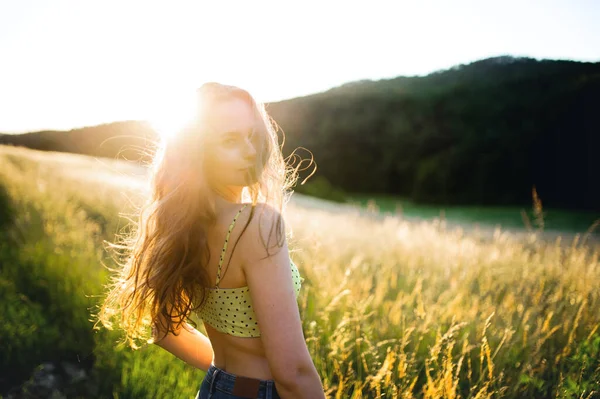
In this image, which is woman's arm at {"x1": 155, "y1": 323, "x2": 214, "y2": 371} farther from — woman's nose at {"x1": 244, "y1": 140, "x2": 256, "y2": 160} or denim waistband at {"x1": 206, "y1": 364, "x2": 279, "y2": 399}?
woman's nose at {"x1": 244, "y1": 140, "x2": 256, "y2": 160}

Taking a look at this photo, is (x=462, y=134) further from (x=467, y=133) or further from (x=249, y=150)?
(x=249, y=150)

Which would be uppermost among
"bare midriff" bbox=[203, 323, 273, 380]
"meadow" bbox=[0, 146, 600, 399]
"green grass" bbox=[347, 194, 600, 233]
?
"bare midriff" bbox=[203, 323, 273, 380]

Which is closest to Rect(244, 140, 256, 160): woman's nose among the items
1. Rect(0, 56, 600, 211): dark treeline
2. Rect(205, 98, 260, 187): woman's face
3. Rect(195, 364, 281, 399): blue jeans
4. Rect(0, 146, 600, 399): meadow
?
Rect(205, 98, 260, 187): woman's face

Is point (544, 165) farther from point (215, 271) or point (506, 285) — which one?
point (215, 271)

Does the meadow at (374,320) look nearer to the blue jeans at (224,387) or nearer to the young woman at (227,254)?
the young woman at (227,254)

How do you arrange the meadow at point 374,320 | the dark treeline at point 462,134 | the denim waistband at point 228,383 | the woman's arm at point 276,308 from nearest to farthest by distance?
the woman's arm at point 276,308, the denim waistband at point 228,383, the meadow at point 374,320, the dark treeline at point 462,134

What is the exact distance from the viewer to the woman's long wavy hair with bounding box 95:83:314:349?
1386mm

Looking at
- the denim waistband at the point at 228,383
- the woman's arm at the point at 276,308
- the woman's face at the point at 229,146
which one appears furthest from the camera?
the woman's face at the point at 229,146

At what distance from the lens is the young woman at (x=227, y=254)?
1.23 meters

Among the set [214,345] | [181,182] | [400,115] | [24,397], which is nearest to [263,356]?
[214,345]

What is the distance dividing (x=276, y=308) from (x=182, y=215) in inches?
16.8

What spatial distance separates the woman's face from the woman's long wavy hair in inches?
0.9

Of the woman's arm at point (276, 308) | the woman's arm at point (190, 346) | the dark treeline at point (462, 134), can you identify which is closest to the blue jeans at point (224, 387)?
the woman's arm at point (276, 308)

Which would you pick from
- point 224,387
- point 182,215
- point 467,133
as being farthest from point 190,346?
point 467,133
